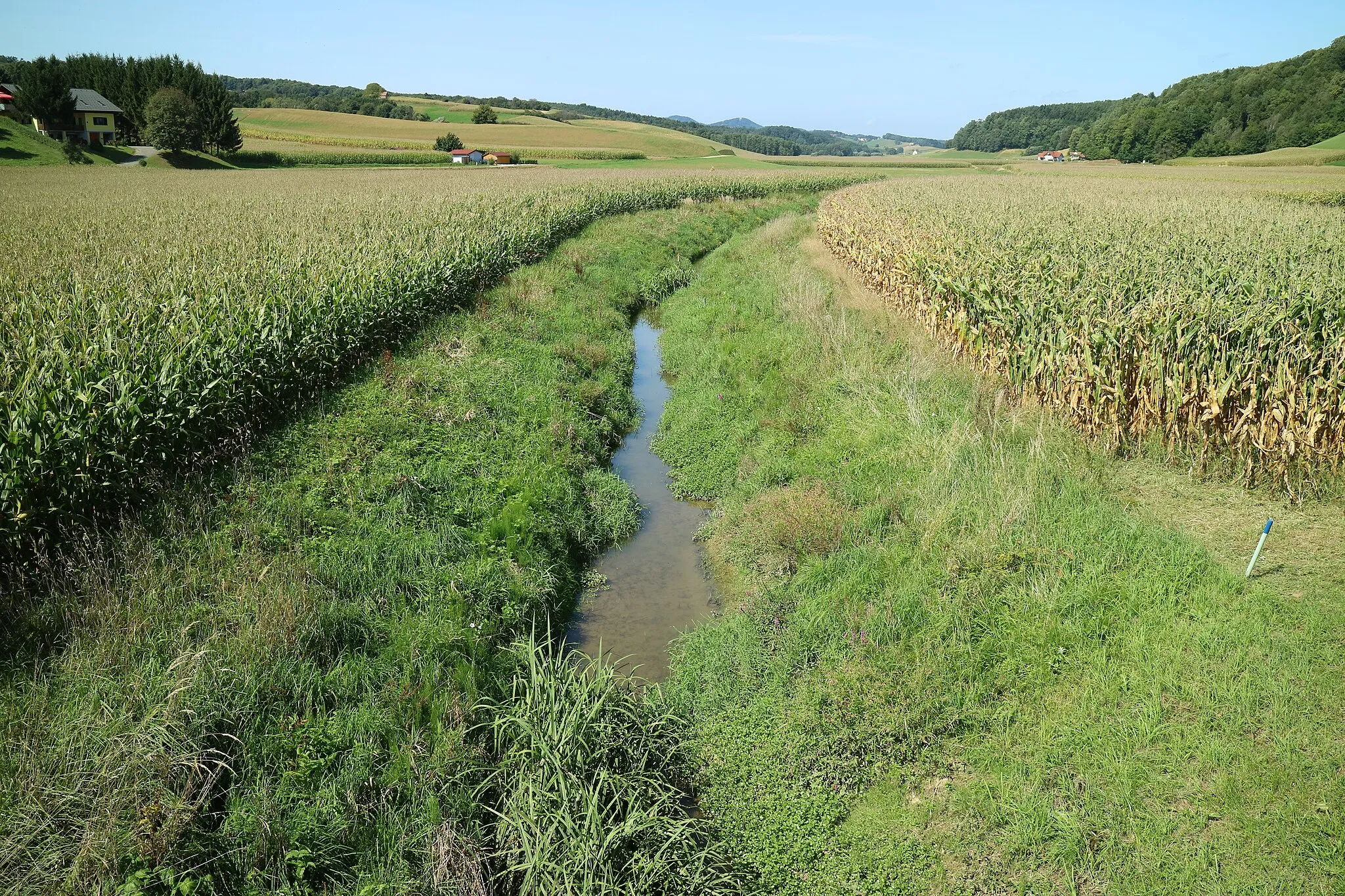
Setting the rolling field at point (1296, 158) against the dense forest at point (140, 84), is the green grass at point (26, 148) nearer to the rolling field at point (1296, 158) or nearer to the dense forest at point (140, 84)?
the dense forest at point (140, 84)

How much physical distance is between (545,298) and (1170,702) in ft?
48.4

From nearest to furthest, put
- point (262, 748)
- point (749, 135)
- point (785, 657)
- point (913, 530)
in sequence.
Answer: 1. point (262, 748)
2. point (785, 657)
3. point (913, 530)
4. point (749, 135)

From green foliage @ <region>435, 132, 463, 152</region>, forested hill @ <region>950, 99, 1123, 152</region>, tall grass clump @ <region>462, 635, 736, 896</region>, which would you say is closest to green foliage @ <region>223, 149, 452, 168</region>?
green foliage @ <region>435, 132, 463, 152</region>

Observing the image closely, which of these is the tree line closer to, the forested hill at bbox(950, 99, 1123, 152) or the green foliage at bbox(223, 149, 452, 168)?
the green foliage at bbox(223, 149, 452, 168)

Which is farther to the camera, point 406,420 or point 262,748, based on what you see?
point 406,420

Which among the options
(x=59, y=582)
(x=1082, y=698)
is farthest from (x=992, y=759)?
(x=59, y=582)

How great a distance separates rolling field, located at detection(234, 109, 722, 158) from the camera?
287 feet

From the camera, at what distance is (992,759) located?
5145 millimetres

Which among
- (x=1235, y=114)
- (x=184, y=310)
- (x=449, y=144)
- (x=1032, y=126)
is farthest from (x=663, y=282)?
(x=1032, y=126)

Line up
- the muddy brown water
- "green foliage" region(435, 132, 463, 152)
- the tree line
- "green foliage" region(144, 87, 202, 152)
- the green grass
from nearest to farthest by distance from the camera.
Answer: the muddy brown water, the green grass, "green foliage" region(144, 87, 202, 152), "green foliage" region(435, 132, 463, 152), the tree line

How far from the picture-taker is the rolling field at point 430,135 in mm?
87562

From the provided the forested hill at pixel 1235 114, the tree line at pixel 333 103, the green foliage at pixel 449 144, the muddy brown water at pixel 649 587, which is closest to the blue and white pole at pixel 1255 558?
the muddy brown water at pixel 649 587

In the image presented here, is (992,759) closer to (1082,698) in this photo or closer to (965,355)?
(1082,698)

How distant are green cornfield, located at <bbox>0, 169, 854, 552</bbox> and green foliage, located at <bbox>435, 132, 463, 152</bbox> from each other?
62251 mm
